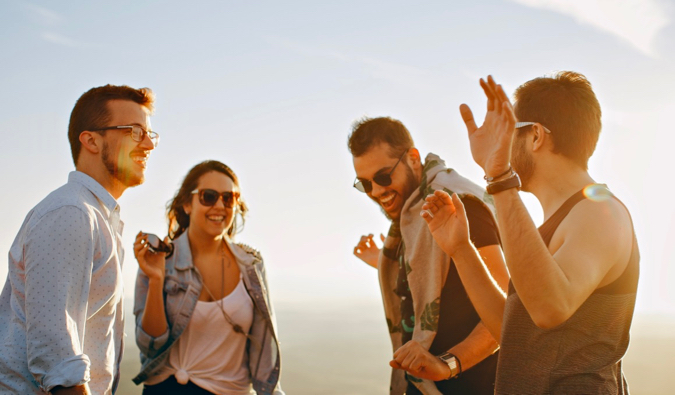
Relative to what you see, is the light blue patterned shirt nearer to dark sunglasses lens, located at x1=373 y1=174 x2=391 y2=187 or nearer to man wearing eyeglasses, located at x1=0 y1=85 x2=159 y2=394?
man wearing eyeglasses, located at x1=0 y1=85 x2=159 y2=394

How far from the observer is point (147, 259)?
4867 mm

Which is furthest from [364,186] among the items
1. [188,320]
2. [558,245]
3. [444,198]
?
[558,245]

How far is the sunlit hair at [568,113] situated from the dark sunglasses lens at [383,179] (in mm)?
1671

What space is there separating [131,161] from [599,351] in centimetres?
252

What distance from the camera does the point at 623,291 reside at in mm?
2209

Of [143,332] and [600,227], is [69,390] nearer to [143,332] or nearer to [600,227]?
[600,227]

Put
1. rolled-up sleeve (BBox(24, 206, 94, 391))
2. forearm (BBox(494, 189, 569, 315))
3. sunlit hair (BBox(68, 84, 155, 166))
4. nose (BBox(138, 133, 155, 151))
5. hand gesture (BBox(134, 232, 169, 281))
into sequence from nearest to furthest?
forearm (BBox(494, 189, 569, 315)), rolled-up sleeve (BBox(24, 206, 94, 391)), sunlit hair (BBox(68, 84, 155, 166)), nose (BBox(138, 133, 155, 151)), hand gesture (BBox(134, 232, 169, 281))

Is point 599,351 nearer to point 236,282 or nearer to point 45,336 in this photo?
point 45,336

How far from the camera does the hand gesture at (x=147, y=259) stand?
4.77 meters

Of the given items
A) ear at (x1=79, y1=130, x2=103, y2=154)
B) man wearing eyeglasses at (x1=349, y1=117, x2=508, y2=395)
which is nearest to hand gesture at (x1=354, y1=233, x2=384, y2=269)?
man wearing eyeglasses at (x1=349, y1=117, x2=508, y2=395)

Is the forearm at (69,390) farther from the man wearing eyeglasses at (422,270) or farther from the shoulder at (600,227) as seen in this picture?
the shoulder at (600,227)

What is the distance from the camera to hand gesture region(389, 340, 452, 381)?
10.3 feet

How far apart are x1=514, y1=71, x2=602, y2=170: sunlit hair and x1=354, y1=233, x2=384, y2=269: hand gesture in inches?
98.7

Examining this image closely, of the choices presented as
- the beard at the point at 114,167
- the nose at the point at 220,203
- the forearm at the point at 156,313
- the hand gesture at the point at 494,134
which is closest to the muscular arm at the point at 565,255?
the hand gesture at the point at 494,134
